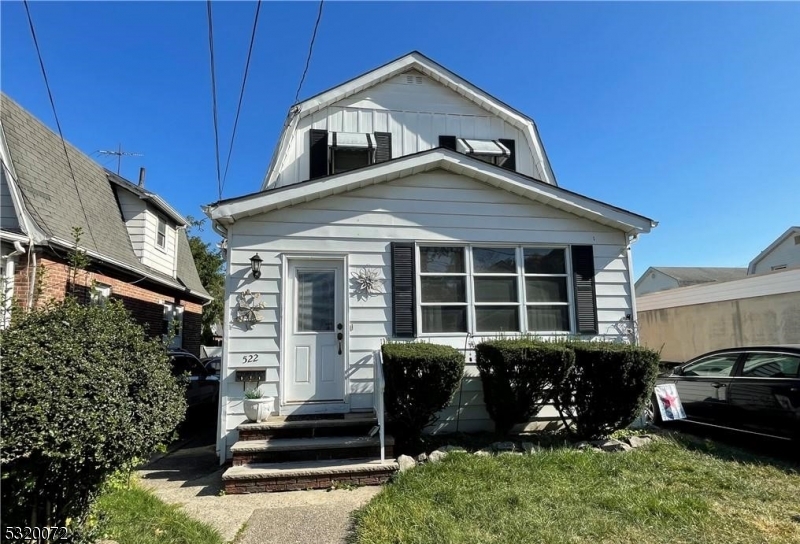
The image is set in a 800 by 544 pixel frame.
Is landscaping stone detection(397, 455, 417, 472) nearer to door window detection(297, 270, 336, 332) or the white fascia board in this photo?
door window detection(297, 270, 336, 332)

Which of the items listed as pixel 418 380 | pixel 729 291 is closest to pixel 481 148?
pixel 418 380

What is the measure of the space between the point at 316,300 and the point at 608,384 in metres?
3.97

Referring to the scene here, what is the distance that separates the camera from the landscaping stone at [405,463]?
465 centimetres

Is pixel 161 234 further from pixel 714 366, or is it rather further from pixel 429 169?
pixel 714 366

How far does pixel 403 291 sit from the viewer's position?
19.7ft

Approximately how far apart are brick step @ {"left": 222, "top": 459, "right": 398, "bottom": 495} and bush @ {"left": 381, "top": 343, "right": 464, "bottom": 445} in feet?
2.07

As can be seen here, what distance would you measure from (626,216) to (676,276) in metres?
24.0

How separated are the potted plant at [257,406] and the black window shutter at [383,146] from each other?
4.80 meters

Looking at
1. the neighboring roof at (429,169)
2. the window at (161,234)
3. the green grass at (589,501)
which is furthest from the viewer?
the window at (161,234)

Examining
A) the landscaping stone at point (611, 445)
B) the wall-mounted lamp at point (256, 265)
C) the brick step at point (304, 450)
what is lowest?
the landscaping stone at point (611, 445)

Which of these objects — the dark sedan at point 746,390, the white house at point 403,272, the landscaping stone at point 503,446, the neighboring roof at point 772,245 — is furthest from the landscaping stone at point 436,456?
the neighboring roof at point 772,245

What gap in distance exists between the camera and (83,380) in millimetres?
2502

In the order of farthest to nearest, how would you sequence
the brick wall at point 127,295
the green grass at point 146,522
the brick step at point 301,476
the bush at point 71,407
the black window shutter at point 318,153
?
the black window shutter at point 318,153 < the brick wall at point 127,295 < the brick step at point 301,476 < the green grass at point 146,522 < the bush at point 71,407

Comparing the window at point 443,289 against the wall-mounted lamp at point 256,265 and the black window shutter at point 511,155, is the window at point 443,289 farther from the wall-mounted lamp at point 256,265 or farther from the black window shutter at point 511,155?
the black window shutter at point 511,155
